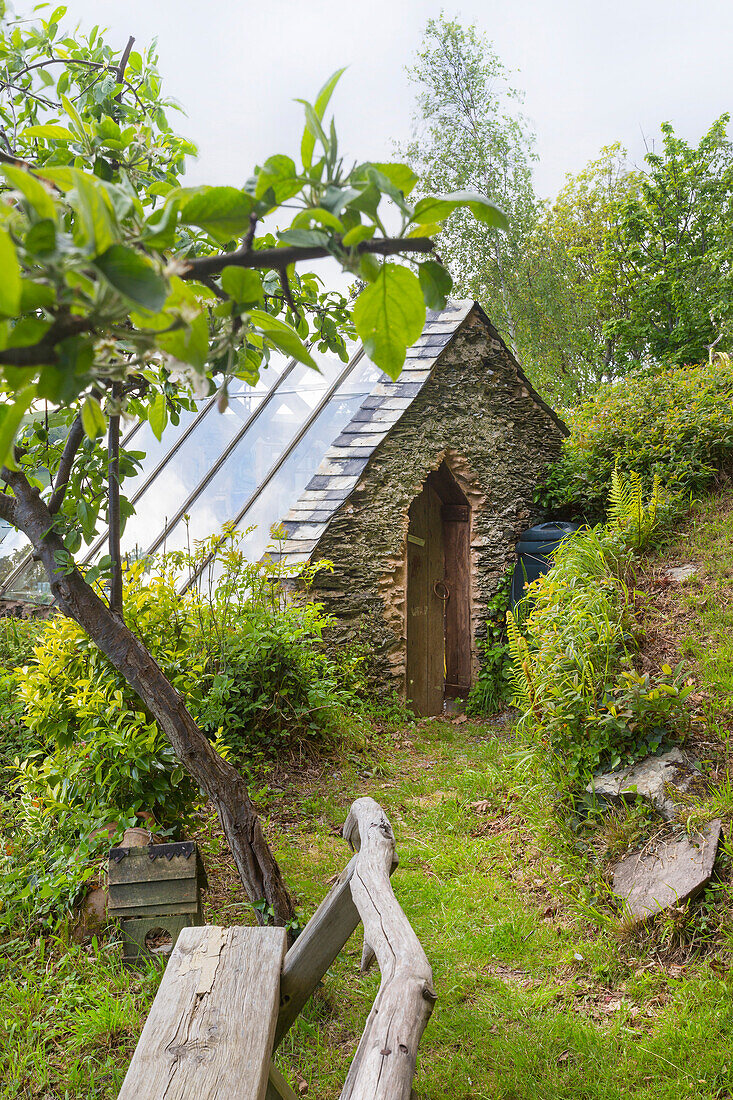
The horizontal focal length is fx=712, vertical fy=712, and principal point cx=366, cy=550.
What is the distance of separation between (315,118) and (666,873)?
352cm

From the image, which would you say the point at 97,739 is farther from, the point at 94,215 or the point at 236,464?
the point at 236,464

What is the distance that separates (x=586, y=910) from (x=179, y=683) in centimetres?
231

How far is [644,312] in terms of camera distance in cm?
1634

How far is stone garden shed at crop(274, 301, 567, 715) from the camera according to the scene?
246 inches

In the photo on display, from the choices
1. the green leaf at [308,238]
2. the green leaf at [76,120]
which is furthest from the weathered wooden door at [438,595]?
the green leaf at [308,238]

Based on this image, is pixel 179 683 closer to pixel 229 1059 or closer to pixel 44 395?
pixel 229 1059

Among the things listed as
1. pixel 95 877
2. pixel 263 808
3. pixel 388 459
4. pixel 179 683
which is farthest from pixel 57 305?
pixel 388 459

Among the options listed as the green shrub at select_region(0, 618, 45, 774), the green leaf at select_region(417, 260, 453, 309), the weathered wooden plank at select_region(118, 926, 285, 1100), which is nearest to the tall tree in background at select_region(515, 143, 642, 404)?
the green shrub at select_region(0, 618, 45, 774)

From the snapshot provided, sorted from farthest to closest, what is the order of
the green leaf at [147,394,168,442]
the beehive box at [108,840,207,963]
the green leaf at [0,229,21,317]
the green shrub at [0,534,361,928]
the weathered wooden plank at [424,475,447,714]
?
the weathered wooden plank at [424,475,447,714] < the green shrub at [0,534,361,928] < the beehive box at [108,840,207,963] < the green leaf at [147,394,168,442] < the green leaf at [0,229,21,317]

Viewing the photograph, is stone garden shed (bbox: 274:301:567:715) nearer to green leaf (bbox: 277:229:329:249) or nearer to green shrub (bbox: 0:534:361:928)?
green shrub (bbox: 0:534:361:928)

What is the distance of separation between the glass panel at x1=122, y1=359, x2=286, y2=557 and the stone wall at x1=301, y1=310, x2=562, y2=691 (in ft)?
5.58

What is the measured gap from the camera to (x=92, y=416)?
1.93 feet

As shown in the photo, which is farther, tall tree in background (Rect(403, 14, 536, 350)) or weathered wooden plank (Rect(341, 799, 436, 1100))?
tall tree in background (Rect(403, 14, 536, 350))

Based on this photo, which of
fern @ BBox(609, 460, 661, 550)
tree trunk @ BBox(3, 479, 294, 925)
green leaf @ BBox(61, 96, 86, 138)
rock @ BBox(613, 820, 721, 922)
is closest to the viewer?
green leaf @ BBox(61, 96, 86, 138)
